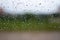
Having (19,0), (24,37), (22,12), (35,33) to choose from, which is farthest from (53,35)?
(19,0)

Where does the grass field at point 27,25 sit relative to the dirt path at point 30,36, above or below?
above

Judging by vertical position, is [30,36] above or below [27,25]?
below

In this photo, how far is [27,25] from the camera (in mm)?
1610

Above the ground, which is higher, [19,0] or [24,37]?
[19,0]

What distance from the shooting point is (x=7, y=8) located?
1.71 m

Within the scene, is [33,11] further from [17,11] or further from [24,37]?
[24,37]

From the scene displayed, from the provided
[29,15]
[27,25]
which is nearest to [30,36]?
[27,25]

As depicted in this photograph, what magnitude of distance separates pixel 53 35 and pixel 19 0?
52 centimetres

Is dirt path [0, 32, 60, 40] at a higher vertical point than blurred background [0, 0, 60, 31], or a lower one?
lower

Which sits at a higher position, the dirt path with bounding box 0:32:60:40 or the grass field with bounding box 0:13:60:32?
the grass field with bounding box 0:13:60:32

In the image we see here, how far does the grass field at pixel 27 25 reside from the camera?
1594 mm

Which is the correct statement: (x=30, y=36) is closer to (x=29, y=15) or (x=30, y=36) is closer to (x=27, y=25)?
(x=27, y=25)

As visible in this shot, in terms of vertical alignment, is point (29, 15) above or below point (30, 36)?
above

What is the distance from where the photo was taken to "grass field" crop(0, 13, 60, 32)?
1594 millimetres
